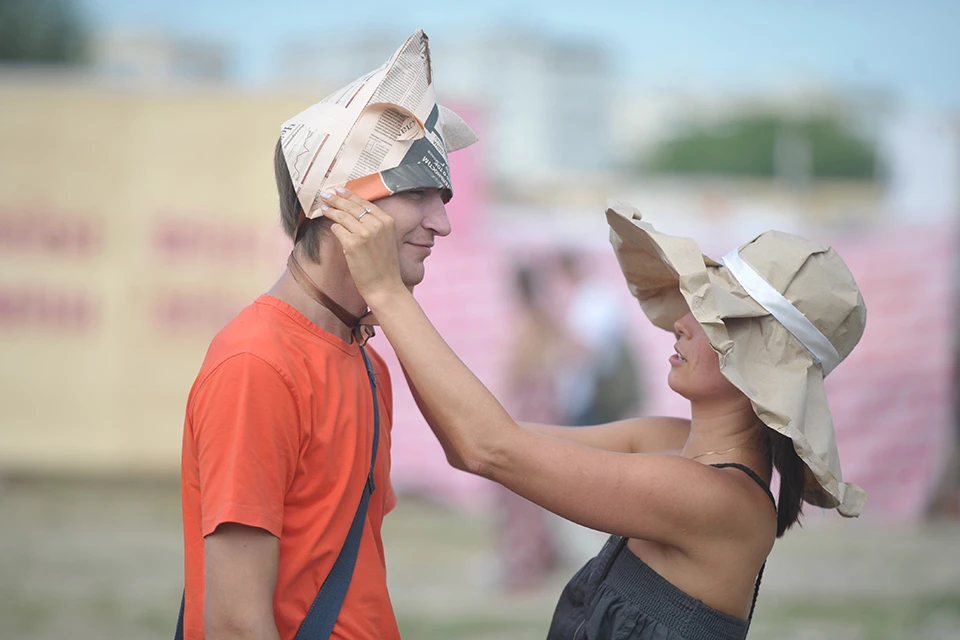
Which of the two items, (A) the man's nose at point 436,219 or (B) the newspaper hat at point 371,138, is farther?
(A) the man's nose at point 436,219

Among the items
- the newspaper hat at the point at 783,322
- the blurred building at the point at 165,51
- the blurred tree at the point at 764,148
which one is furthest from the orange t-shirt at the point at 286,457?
the blurred building at the point at 165,51

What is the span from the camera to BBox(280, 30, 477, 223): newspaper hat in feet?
6.47

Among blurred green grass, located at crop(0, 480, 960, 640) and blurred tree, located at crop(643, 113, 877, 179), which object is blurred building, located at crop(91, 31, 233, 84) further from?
blurred green grass, located at crop(0, 480, 960, 640)

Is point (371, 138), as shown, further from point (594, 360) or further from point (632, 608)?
point (594, 360)

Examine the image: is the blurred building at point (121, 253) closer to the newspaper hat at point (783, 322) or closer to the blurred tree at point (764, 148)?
the newspaper hat at point (783, 322)

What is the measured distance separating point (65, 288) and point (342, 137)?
29.0 feet

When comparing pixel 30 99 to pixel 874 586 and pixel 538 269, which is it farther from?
pixel 874 586

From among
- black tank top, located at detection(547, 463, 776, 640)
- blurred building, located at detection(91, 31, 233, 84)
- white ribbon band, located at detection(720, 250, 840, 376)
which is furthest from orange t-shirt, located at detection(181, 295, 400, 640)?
blurred building, located at detection(91, 31, 233, 84)

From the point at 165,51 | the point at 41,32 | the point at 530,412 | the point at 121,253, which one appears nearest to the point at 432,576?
the point at 530,412

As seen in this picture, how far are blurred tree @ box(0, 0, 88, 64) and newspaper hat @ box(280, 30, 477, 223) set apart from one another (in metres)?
35.9

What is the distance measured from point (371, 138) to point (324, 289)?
0.34m

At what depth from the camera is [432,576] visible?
7.71 metres

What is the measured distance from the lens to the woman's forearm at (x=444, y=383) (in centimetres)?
195

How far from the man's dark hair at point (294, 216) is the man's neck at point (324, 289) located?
0.02m
